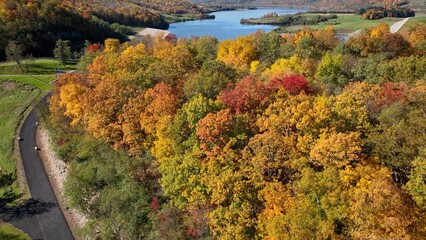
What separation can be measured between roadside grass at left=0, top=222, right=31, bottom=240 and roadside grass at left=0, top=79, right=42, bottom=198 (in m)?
7.95

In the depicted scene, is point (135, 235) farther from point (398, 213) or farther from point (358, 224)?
point (398, 213)

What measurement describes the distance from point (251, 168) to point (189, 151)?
9.36m

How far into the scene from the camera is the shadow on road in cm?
5353

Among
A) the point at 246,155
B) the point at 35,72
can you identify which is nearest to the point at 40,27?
the point at 35,72

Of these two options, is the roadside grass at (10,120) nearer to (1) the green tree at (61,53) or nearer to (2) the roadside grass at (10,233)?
(2) the roadside grass at (10,233)

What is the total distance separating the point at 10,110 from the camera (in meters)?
87.1

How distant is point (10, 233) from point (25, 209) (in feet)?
17.0

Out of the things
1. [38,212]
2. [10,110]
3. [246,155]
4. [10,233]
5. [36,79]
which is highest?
[246,155]

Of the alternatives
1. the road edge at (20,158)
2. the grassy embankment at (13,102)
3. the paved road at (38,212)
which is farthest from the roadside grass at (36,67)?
the paved road at (38,212)

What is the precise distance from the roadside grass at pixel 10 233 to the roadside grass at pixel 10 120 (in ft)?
26.1

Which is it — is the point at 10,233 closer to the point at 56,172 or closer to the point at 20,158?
the point at 56,172

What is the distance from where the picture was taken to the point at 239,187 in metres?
35.1

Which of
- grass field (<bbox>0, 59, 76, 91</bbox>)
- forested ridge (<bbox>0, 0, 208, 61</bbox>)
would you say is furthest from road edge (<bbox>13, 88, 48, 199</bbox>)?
forested ridge (<bbox>0, 0, 208, 61</bbox>)

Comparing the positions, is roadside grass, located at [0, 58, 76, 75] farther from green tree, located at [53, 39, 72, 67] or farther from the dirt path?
the dirt path
